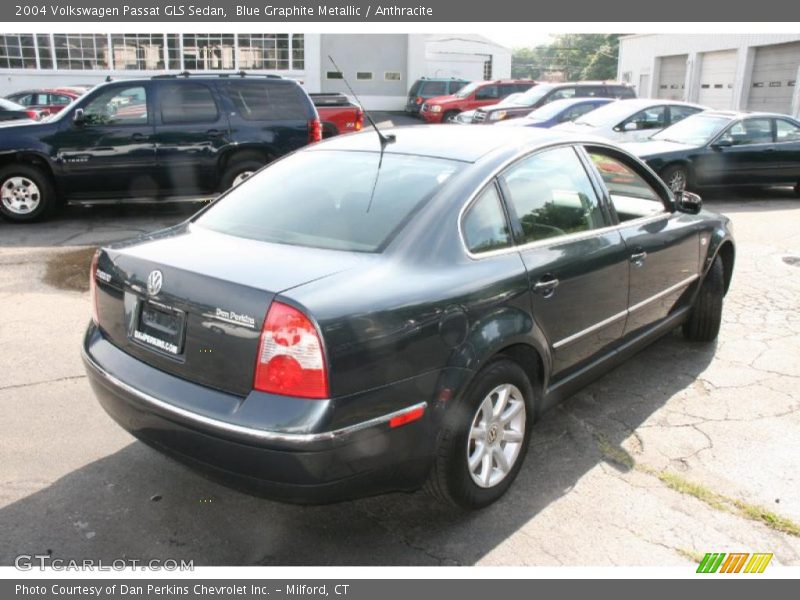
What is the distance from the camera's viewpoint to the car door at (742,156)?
11266mm

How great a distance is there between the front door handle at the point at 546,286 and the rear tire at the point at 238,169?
6871 millimetres

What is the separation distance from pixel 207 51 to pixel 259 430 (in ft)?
99.5

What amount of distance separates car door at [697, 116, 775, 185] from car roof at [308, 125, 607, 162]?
821 centimetres

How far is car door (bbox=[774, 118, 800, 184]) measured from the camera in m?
11.8

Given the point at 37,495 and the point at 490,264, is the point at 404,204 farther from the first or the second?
the point at 37,495

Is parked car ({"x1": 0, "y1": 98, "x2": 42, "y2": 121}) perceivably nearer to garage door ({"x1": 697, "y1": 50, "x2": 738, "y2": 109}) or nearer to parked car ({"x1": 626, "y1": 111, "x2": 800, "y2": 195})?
parked car ({"x1": 626, "y1": 111, "x2": 800, "y2": 195})

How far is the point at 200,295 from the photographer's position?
2.63 m

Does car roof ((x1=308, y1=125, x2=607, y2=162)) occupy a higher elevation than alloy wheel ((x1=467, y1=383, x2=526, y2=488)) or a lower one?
higher

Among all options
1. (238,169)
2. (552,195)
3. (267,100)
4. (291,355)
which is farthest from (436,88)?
(291,355)

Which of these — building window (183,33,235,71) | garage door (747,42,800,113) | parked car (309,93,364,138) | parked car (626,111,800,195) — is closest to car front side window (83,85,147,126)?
parked car (309,93,364,138)

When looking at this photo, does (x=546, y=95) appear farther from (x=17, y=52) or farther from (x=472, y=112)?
(x=17, y=52)

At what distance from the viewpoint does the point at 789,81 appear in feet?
75.3

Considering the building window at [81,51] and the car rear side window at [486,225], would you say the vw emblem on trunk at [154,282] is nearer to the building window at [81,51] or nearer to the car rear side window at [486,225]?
the car rear side window at [486,225]

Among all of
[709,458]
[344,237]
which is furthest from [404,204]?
[709,458]
